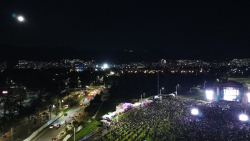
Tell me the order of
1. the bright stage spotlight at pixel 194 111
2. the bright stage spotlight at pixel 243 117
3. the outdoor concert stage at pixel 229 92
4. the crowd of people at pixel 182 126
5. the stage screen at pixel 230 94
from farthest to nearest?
the stage screen at pixel 230 94, the outdoor concert stage at pixel 229 92, the bright stage spotlight at pixel 194 111, the bright stage spotlight at pixel 243 117, the crowd of people at pixel 182 126

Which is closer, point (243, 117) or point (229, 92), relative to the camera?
point (243, 117)

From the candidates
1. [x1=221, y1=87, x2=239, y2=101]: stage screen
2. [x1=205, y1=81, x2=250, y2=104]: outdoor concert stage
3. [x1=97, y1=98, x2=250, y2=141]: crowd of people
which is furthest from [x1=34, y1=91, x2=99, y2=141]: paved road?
[x1=221, y1=87, x2=239, y2=101]: stage screen

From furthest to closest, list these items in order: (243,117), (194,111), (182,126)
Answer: (194,111) < (243,117) < (182,126)

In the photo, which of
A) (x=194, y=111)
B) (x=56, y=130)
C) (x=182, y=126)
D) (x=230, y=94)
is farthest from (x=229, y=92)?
(x=56, y=130)

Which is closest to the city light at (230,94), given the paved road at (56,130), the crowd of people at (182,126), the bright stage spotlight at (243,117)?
the crowd of people at (182,126)

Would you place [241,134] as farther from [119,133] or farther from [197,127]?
[119,133]

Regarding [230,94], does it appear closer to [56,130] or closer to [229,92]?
[229,92]

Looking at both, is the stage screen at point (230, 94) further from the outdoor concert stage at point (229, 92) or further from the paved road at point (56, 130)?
the paved road at point (56, 130)

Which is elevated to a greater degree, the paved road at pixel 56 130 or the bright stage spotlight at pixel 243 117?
the bright stage spotlight at pixel 243 117
